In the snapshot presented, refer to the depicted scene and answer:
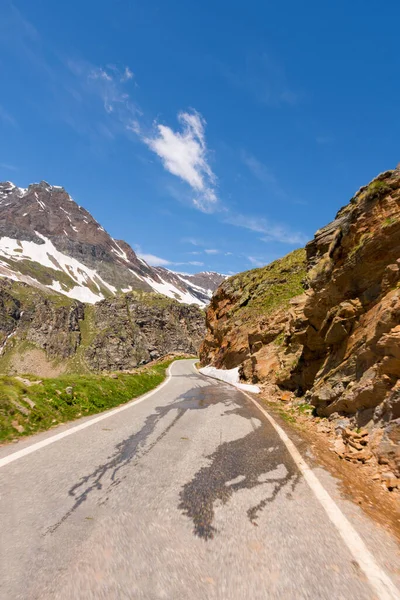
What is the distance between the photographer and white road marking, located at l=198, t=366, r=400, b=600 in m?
2.76

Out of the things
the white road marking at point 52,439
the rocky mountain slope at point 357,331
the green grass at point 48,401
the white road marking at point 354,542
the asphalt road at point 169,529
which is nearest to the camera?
the asphalt road at point 169,529

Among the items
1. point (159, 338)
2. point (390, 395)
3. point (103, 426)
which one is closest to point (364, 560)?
point (390, 395)

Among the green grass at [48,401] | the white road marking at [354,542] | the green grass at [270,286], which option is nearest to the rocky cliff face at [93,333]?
the green grass at [270,286]

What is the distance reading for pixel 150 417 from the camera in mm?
9625

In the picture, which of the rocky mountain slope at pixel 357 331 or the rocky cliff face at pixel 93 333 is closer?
the rocky mountain slope at pixel 357 331

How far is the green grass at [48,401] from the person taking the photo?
282 inches

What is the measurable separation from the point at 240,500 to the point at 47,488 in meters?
2.81

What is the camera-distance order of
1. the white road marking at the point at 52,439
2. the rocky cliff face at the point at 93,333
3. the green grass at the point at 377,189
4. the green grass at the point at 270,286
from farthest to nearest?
1. the rocky cliff face at the point at 93,333
2. the green grass at the point at 270,286
3. the green grass at the point at 377,189
4. the white road marking at the point at 52,439

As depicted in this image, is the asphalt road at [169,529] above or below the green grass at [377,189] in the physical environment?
below

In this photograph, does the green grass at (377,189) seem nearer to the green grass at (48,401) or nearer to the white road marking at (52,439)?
the white road marking at (52,439)

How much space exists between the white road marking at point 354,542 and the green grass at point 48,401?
20.5ft

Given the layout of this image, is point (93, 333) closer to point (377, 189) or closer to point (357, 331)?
point (357, 331)

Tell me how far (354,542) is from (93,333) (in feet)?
592

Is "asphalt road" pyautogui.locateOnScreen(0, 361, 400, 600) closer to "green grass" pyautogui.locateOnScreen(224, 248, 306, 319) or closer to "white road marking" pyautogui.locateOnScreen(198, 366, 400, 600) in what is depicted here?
"white road marking" pyautogui.locateOnScreen(198, 366, 400, 600)
